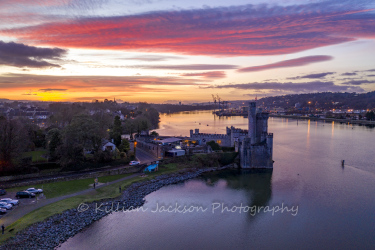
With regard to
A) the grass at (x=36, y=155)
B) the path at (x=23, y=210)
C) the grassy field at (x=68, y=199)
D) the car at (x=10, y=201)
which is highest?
the grass at (x=36, y=155)

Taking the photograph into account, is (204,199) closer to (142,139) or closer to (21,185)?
(21,185)


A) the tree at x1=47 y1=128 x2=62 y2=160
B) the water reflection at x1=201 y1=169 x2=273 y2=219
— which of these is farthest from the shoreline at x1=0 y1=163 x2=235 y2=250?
the tree at x1=47 y1=128 x2=62 y2=160

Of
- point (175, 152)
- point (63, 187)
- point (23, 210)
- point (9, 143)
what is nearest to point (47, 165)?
point (9, 143)

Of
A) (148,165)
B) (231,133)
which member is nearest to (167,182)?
(148,165)

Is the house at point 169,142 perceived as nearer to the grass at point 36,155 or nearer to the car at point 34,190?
the grass at point 36,155

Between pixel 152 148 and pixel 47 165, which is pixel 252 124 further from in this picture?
pixel 47 165

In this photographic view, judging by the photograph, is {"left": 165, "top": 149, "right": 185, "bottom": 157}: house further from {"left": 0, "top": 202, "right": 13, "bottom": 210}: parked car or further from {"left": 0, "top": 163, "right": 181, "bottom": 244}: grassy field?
{"left": 0, "top": 202, "right": 13, "bottom": 210}: parked car

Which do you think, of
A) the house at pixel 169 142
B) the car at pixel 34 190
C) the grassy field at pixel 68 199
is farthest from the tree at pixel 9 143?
the house at pixel 169 142
